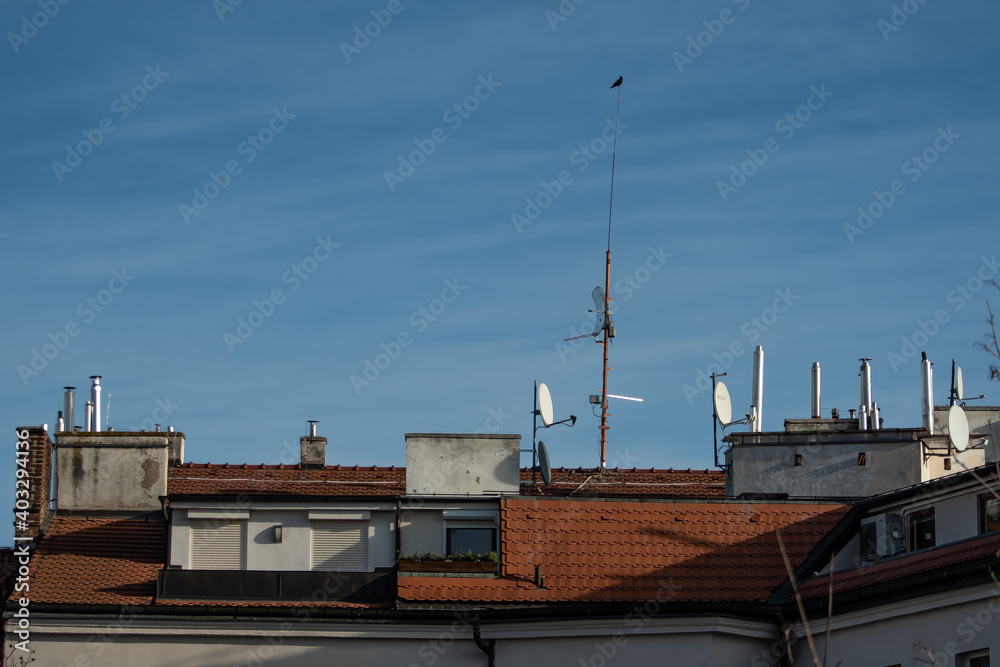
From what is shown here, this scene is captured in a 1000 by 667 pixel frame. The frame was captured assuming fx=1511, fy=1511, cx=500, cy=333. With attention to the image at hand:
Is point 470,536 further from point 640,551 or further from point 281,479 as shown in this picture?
point 281,479

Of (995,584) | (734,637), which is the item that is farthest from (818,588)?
(995,584)

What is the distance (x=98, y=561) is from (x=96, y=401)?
343 inches

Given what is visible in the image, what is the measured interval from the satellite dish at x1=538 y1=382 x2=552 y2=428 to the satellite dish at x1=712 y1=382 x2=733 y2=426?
583 centimetres

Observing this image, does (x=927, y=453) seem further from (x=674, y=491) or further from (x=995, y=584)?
(x=995, y=584)

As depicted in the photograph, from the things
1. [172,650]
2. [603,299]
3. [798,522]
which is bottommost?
[172,650]

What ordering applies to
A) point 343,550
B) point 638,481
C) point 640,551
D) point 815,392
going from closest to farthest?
1. point 640,551
2. point 343,550
3. point 638,481
4. point 815,392

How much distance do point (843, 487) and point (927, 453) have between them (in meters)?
2.65

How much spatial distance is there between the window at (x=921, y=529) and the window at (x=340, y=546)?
1315 centimetres

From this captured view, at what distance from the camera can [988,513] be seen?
30.6 metres

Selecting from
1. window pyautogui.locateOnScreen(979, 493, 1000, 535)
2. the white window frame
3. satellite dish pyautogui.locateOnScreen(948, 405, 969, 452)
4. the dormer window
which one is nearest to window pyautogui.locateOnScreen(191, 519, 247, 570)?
the white window frame

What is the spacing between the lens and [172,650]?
32719mm

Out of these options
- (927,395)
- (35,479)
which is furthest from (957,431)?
(35,479)

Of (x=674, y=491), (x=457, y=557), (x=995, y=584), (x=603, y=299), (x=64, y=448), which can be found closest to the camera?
(x=995, y=584)

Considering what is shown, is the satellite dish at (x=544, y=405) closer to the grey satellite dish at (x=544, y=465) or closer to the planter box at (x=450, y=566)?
the grey satellite dish at (x=544, y=465)
